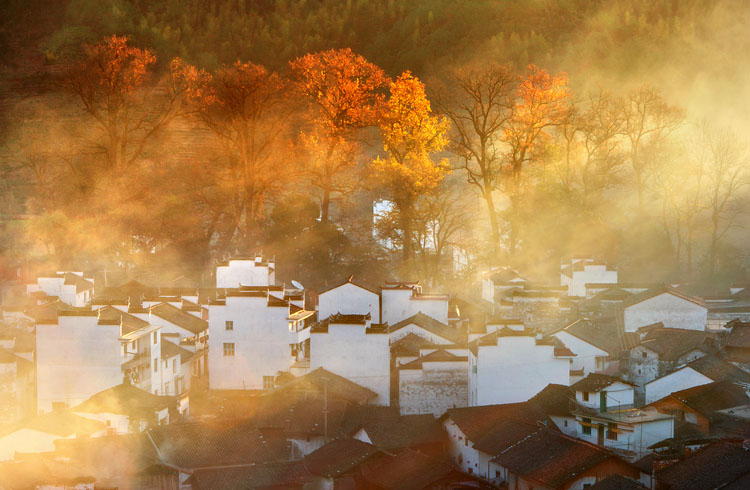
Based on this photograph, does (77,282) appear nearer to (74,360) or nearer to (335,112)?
(74,360)

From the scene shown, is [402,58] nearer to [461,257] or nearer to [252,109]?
[252,109]

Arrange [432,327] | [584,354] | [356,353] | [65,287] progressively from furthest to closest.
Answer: [65,287], [432,327], [584,354], [356,353]

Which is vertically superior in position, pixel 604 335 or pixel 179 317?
pixel 179 317

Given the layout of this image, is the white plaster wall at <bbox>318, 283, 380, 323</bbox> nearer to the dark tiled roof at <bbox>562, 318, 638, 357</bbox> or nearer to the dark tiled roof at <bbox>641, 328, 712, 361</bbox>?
the dark tiled roof at <bbox>562, 318, 638, 357</bbox>

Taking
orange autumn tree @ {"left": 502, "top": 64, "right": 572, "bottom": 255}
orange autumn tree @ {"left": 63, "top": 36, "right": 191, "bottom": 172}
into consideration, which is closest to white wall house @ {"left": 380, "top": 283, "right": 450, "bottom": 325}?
orange autumn tree @ {"left": 502, "top": 64, "right": 572, "bottom": 255}

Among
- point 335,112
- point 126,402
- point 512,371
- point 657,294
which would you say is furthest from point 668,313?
point 126,402

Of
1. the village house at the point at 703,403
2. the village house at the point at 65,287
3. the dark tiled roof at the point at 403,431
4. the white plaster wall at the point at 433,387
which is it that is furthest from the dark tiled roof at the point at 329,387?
the village house at the point at 65,287

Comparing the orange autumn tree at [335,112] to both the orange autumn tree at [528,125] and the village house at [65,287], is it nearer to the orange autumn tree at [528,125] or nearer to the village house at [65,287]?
the orange autumn tree at [528,125]
